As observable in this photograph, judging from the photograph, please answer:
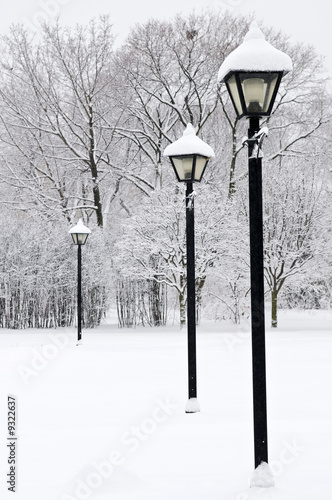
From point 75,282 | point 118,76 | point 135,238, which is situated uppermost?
point 118,76

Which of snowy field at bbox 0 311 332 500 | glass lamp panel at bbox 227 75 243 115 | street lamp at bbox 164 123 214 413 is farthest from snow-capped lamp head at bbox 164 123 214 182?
snowy field at bbox 0 311 332 500

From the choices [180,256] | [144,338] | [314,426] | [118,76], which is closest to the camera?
[314,426]

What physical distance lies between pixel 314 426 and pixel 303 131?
670 inches

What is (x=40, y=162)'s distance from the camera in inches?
885

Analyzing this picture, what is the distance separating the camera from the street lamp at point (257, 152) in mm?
3439

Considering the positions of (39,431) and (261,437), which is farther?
(39,431)

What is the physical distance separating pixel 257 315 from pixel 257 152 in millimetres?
1070

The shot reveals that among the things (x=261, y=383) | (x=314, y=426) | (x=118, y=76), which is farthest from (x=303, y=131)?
(x=261, y=383)

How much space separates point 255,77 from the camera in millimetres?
3512

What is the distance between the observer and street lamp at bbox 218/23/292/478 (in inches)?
135

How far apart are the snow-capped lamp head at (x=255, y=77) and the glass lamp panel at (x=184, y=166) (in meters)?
2.24

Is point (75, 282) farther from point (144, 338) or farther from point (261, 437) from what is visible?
point (261, 437)

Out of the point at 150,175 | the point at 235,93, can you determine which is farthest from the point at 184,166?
the point at 150,175

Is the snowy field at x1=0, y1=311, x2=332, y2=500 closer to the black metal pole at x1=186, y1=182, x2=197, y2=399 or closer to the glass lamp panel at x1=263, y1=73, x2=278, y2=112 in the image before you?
the black metal pole at x1=186, y1=182, x2=197, y2=399
